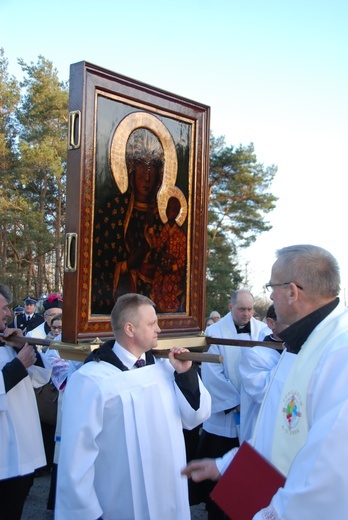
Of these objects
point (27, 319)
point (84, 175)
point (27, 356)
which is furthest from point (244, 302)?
point (27, 319)

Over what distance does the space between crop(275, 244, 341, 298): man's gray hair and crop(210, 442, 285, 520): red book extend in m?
0.72

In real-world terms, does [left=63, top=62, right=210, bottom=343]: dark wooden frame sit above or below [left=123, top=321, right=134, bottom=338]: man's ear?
above

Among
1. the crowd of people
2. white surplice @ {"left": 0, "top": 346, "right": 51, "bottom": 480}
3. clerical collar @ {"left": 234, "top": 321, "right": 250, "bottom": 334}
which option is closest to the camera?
the crowd of people

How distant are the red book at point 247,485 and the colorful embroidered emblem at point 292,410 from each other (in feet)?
0.78

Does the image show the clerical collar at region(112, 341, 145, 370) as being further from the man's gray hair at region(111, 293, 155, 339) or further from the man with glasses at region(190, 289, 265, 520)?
the man with glasses at region(190, 289, 265, 520)

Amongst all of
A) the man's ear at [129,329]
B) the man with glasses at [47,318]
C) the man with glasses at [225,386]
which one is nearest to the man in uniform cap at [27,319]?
the man with glasses at [47,318]

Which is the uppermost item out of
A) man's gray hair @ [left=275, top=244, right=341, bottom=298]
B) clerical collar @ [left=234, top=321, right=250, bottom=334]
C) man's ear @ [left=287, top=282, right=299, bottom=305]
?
man's gray hair @ [left=275, top=244, right=341, bottom=298]

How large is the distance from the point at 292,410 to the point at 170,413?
1077 millimetres

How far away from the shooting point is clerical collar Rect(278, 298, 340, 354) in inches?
95.6

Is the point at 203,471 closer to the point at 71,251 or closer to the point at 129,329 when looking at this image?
the point at 129,329

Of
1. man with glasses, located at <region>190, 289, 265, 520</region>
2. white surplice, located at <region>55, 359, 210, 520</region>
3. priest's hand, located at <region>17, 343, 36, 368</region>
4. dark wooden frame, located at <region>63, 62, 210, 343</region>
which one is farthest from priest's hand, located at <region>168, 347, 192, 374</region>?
man with glasses, located at <region>190, 289, 265, 520</region>

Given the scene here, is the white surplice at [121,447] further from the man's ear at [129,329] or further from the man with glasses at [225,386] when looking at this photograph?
the man with glasses at [225,386]

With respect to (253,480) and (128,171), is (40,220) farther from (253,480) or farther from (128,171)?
(253,480)

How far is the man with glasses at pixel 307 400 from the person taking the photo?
6.12 ft
